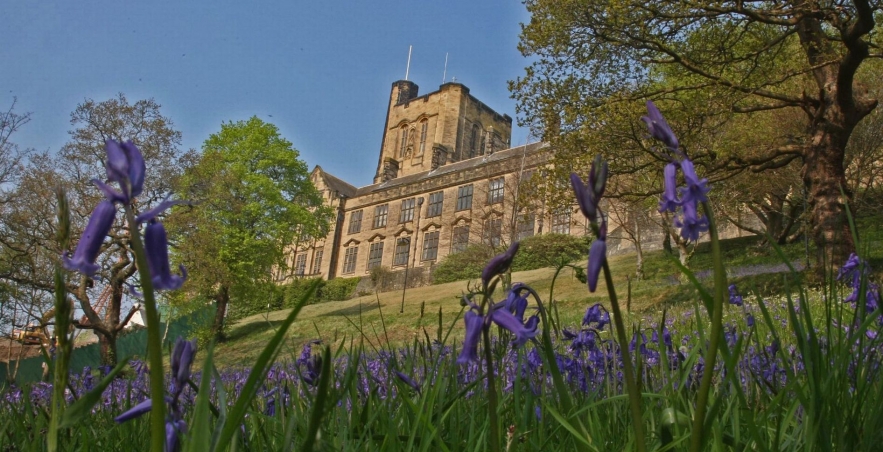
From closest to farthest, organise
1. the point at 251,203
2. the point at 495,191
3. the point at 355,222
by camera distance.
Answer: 1. the point at 251,203
2. the point at 495,191
3. the point at 355,222

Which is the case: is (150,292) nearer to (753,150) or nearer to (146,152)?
(753,150)

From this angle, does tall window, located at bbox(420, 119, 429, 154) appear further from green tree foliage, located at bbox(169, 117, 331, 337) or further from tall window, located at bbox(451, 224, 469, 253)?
green tree foliage, located at bbox(169, 117, 331, 337)

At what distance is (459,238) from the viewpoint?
45156 mm

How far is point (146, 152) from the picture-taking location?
1989 centimetres

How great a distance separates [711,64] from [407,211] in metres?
37.9

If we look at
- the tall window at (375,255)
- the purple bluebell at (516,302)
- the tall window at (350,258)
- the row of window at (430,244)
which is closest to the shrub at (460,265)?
the row of window at (430,244)

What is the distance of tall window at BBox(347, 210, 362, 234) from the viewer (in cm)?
5450

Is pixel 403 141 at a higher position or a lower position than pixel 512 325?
higher

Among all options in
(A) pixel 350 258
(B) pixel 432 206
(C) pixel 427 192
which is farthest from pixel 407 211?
(A) pixel 350 258

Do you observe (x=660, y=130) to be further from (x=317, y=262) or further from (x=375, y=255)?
(x=317, y=262)

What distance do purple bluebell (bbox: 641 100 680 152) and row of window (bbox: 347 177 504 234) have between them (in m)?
42.5

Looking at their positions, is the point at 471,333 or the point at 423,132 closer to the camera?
the point at 471,333

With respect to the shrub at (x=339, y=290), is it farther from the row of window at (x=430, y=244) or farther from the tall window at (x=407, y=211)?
the tall window at (x=407, y=211)

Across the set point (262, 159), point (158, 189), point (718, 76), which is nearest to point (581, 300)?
point (718, 76)
